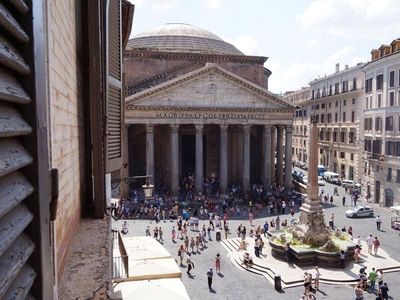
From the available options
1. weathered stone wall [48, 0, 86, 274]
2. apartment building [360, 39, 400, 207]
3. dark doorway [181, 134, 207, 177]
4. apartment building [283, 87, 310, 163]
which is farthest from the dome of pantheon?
weathered stone wall [48, 0, 86, 274]

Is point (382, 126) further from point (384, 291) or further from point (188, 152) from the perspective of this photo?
point (384, 291)

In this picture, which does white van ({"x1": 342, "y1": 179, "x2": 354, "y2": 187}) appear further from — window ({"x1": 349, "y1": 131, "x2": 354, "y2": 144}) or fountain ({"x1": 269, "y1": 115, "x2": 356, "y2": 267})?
fountain ({"x1": 269, "y1": 115, "x2": 356, "y2": 267})

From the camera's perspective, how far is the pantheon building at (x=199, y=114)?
28.2 m

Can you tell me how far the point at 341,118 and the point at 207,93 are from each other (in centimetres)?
1758

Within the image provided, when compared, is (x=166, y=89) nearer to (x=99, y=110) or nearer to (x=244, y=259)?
(x=244, y=259)

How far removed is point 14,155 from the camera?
1072 mm

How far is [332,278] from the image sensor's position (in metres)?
14.1

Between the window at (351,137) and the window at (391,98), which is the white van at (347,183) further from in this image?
the window at (391,98)

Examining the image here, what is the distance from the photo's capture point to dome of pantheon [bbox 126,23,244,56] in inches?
1480

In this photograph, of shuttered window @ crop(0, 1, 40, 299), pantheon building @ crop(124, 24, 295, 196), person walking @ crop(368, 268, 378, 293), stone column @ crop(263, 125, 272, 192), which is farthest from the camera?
stone column @ crop(263, 125, 272, 192)

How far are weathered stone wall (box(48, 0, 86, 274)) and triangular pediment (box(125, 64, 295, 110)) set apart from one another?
23.8 meters

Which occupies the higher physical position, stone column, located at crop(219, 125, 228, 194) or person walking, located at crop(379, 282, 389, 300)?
stone column, located at crop(219, 125, 228, 194)

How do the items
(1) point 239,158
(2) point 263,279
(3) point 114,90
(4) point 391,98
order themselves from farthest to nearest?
(1) point 239,158 → (4) point 391,98 → (2) point 263,279 → (3) point 114,90

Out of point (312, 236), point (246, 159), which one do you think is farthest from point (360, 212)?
point (312, 236)
